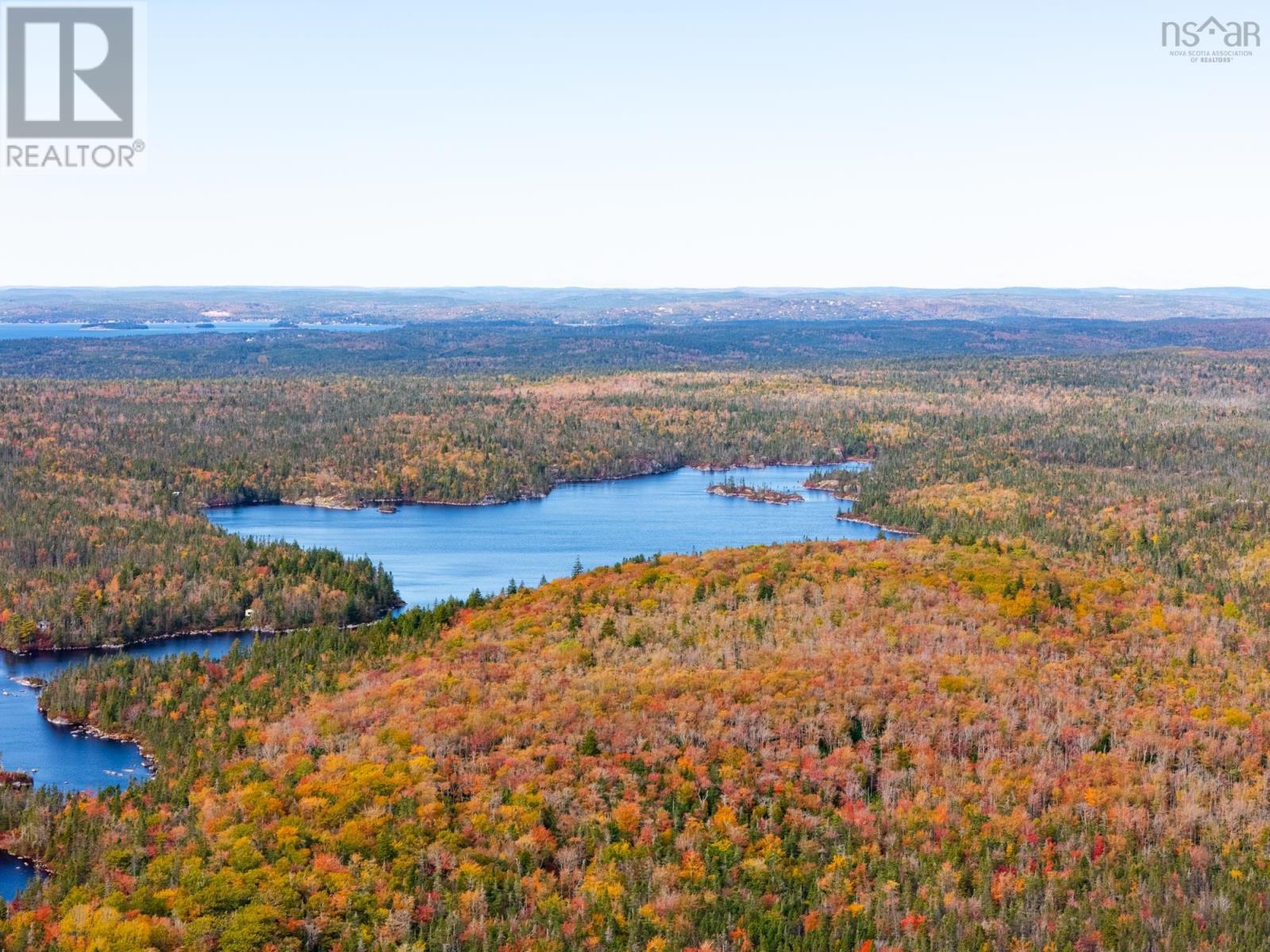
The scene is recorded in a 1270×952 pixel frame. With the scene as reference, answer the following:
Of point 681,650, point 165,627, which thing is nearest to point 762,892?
point 681,650

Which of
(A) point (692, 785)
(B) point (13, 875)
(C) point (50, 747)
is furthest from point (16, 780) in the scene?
(A) point (692, 785)

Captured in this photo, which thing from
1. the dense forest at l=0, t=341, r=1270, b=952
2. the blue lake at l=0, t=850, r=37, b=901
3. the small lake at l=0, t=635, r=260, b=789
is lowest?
the blue lake at l=0, t=850, r=37, b=901

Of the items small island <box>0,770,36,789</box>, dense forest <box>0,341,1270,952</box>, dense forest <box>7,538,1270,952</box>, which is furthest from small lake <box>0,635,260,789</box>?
dense forest <box>7,538,1270,952</box>

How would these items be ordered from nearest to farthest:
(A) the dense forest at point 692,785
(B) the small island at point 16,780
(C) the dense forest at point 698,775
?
(A) the dense forest at point 692,785 → (C) the dense forest at point 698,775 → (B) the small island at point 16,780

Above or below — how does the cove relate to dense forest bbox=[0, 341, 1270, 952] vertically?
below

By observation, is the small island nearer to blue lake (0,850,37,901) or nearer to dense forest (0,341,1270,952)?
dense forest (0,341,1270,952)

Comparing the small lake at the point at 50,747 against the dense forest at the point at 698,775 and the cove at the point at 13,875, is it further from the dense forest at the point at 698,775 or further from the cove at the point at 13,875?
the cove at the point at 13,875

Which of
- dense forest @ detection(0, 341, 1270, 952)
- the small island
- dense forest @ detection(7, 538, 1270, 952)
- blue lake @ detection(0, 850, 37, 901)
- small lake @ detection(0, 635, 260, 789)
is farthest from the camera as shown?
small lake @ detection(0, 635, 260, 789)

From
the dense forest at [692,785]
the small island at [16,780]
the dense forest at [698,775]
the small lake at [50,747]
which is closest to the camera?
the dense forest at [692,785]

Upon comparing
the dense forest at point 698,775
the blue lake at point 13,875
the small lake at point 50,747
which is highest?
the dense forest at point 698,775

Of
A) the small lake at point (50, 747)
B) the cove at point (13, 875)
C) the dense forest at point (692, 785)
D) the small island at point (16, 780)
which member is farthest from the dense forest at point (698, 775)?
the small island at point (16, 780)

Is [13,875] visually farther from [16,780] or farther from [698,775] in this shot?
[698,775]
